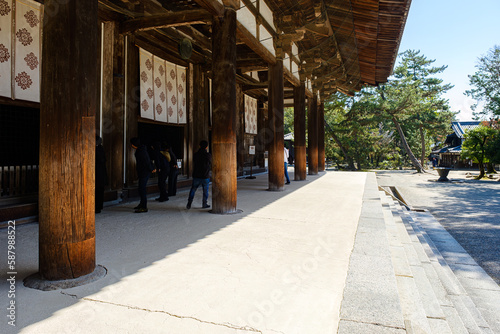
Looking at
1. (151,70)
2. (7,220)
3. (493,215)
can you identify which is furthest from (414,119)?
(7,220)

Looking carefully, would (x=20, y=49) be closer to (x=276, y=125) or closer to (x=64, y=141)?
(x=64, y=141)

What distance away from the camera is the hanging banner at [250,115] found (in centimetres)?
1425

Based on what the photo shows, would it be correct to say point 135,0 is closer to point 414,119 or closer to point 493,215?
point 493,215

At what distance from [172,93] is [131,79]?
59.3 inches

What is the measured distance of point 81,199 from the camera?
264 centimetres

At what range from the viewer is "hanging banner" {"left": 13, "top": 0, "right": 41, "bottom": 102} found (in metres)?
4.80

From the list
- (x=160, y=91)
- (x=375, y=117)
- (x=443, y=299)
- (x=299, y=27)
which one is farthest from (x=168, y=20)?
(x=375, y=117)

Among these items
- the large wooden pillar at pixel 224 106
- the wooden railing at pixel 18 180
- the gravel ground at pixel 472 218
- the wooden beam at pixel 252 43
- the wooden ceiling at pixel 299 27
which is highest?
the wooden ceiling at pixel 299 27

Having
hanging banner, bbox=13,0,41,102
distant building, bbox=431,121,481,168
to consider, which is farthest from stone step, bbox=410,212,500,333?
distant building, bbox=431,121,481,168

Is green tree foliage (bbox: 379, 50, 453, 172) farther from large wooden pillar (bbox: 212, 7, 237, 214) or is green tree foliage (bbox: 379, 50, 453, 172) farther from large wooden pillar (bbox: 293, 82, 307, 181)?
large wooden pillar (bbox: 212, 7, 237, 214)

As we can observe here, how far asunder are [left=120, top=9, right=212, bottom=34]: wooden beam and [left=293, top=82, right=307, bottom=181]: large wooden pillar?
19.6 feet

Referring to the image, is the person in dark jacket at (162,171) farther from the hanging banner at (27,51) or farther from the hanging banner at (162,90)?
the hanging banner at (27,51)

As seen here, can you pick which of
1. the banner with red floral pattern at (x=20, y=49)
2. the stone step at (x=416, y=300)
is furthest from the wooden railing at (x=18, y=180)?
the stone step at (x=416, y=300)

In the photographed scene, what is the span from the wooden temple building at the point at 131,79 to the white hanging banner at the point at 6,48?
0.01 meters
